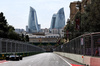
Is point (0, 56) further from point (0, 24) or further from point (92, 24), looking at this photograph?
point (0, 24)

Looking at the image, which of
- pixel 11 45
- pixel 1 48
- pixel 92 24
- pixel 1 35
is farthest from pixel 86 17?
pixel 1 35

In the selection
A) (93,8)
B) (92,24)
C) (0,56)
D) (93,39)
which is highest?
(93,8)

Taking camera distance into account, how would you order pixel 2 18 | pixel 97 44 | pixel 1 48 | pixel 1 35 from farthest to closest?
pixel 2 18, pixel 1 35, pixel 1 48, pixel 97 44

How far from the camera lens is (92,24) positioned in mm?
54188

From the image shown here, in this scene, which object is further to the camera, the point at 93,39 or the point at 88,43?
the point at 88,43

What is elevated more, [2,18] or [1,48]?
[2,18]

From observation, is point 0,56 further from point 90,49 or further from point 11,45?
point 90,49

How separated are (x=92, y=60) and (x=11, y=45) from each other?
27.7 meters

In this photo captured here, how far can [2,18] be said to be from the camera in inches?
4313

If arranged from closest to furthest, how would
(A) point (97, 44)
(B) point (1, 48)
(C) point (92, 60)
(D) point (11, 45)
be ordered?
(A) point (97, 44)
(C) point (92, 60)
(B) point (1, 48)
(D) point (11, 45)

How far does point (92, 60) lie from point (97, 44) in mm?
2077

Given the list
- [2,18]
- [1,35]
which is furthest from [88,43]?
[2,18]

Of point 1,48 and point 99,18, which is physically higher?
point 99,18

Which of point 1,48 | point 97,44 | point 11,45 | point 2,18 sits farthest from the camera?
point 2,18
